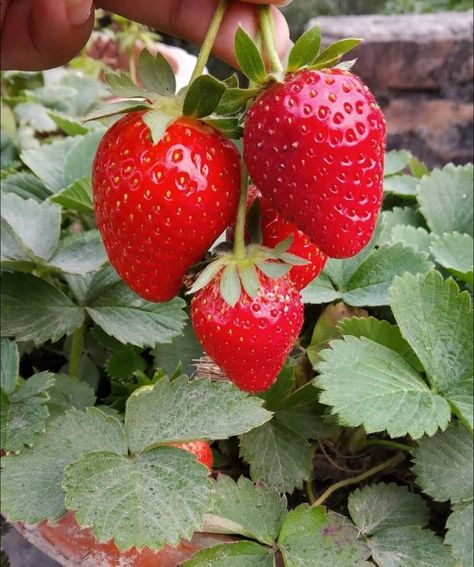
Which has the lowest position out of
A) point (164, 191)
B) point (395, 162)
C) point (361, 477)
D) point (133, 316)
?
point (361, 477)

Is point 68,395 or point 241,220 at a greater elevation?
point 241,220

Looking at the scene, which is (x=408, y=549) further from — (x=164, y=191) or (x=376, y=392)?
(x=164, y=191)

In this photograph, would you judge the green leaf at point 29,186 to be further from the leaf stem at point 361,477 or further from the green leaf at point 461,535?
the green leaf at point 461,535

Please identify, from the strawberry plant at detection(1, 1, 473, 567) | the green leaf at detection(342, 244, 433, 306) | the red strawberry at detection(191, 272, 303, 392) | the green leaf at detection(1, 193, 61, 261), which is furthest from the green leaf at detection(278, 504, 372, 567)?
the green leaf at detection(1, 193, 61, 261)

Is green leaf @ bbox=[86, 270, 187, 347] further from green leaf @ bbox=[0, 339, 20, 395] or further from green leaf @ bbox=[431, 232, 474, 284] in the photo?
green leaf @ bbox=[431, 232, 474, 284]

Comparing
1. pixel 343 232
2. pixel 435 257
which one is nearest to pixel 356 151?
pixel 343 232

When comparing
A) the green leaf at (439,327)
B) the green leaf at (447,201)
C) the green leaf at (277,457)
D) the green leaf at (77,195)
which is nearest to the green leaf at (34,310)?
the green leaf at (77,195)

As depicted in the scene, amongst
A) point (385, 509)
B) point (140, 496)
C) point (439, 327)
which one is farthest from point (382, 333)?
point (140, 496)
